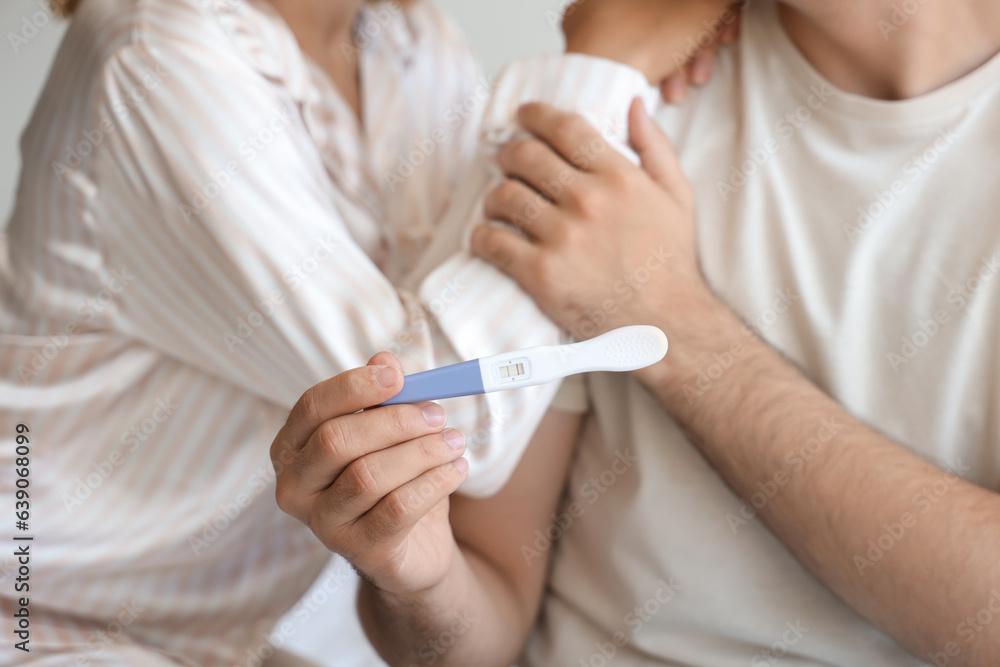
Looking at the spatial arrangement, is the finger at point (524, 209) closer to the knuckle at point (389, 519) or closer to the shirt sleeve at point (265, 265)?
the shirt sleeve at point (265, 265)

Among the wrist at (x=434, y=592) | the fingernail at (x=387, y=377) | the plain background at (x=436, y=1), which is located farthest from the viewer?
the plain background at (x=436, y=1)

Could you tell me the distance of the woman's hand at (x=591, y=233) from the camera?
711 mm

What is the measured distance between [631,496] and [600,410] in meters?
0.10

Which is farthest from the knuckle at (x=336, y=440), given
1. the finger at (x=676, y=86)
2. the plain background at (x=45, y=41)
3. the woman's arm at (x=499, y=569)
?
the plain background at (x=45, y=41)

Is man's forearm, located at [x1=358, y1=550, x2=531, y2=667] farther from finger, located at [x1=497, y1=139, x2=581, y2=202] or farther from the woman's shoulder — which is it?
the woman's shoulder

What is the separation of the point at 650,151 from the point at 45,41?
3.27 ft

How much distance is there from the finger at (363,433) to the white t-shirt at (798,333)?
28cm

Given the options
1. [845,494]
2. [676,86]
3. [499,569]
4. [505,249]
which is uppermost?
[676,86]

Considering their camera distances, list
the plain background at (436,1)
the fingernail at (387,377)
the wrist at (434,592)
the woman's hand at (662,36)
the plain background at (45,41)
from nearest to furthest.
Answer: the fingernail at (387,377) < the wrist at (434,592) < the woman's hand at (662,36) < the plain background at (436,1) < the plain background at (45,41)

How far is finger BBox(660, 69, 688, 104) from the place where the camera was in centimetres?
84

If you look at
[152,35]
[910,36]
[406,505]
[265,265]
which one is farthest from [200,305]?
[910,36]

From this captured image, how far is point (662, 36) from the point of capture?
0.80m

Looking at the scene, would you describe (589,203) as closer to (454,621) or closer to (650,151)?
(650,151)

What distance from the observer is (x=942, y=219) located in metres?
0.72
